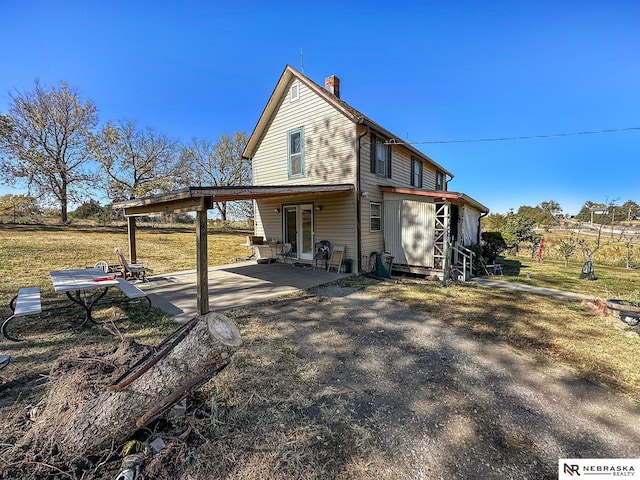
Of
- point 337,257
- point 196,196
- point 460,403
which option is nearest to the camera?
point 460,403

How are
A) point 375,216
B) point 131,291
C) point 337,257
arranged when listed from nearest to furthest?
point 131,291 → point 337,257 → point 375,216

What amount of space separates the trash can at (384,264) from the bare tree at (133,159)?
22.1m

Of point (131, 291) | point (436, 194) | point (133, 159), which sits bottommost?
point (131, 291)

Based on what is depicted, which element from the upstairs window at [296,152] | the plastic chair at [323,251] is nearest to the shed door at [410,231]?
the plastic chair at [323,251]

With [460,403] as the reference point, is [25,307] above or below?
above

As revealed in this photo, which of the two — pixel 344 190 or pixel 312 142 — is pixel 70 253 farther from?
pixel 344 190

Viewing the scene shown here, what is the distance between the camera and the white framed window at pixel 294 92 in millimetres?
10641

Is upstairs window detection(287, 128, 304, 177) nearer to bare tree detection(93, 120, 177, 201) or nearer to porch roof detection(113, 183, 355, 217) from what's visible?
porch roof detection(113, 183, 355, 217)

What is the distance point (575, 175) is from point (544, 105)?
2292cm

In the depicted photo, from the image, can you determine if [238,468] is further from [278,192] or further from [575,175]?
[575,175]

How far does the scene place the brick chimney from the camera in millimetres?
11164

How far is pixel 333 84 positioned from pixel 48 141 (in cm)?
2184

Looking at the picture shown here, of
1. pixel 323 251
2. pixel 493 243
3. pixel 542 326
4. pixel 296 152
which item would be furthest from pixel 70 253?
pixel 493 243

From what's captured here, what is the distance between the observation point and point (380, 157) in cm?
1066
